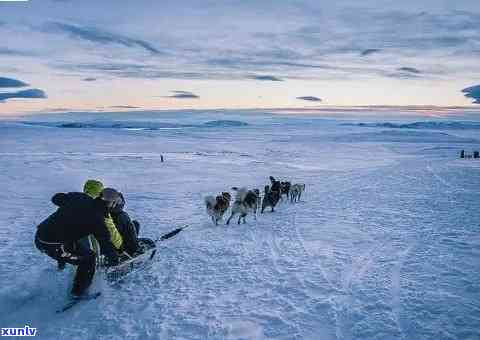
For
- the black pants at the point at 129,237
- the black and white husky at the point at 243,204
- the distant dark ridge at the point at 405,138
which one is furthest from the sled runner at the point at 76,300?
the distant dark ridge at the point at 405,138

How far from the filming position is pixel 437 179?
17391 millimetres

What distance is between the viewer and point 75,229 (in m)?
4.54

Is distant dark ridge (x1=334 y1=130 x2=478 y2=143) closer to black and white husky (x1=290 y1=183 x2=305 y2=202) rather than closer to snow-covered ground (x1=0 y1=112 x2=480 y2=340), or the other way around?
black and white husky (x1=290 y1=183 x2=305 y2=202)

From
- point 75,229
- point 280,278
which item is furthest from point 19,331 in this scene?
point 280,278

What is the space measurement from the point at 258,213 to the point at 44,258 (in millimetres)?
5367

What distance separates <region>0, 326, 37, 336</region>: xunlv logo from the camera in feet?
14.0

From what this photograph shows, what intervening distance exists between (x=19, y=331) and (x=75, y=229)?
118 cm

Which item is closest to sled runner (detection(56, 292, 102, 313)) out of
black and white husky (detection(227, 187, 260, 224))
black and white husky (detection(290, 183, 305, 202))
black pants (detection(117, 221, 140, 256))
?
black pants (detection(117, 221, 140, 256))

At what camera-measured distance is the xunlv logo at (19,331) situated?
4.27 m

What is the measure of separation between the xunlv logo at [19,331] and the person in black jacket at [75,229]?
76cm

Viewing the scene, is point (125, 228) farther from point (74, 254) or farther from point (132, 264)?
point (74, 254)

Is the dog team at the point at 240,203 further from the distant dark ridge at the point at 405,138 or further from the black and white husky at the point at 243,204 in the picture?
the distant dark ridge at the point at 405,138

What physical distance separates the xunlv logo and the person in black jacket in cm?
76

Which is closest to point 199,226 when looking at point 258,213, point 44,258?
point 258,213
